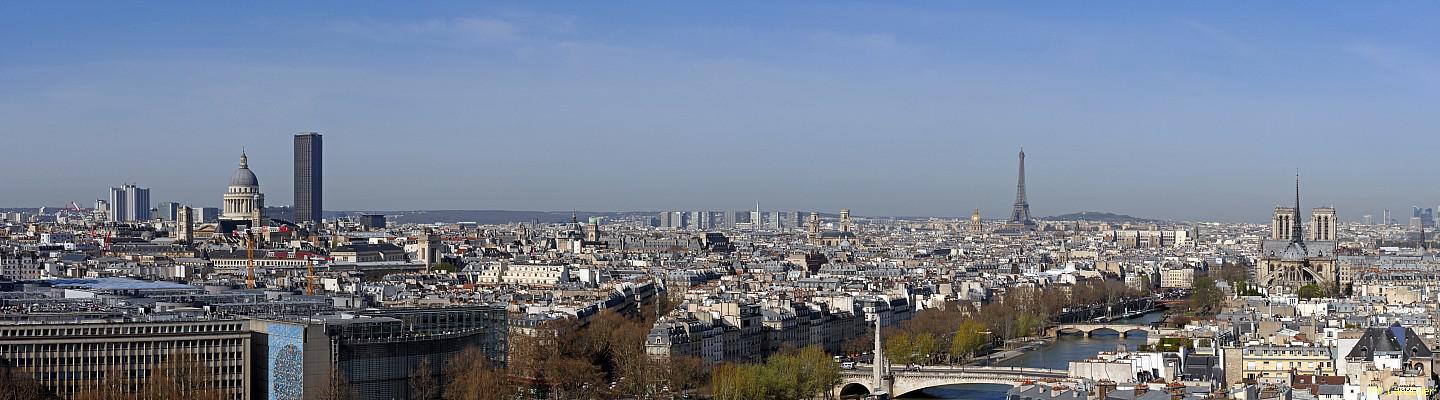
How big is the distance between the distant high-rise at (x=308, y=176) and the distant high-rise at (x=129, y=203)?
44.3 feet

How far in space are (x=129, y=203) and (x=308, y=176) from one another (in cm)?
1606

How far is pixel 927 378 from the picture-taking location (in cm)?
4497

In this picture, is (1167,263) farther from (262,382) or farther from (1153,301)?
(262,382)

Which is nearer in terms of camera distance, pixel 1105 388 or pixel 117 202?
pixel 1105 388

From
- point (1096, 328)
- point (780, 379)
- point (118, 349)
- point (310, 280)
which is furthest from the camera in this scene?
point (310, 280)

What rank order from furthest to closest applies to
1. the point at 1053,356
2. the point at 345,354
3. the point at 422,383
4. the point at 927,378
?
the point at 1053,356, the point at 927,378, the point at 422,383, the point at 345,354

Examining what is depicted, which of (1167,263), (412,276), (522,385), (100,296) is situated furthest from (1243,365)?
(1167,263)

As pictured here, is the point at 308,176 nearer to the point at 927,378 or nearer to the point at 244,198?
the point at 244,198

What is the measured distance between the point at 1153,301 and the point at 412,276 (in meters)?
29.2


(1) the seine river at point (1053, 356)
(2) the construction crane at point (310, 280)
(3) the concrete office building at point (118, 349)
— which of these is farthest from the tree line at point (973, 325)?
(3) the concrete office building at point (118, 349)

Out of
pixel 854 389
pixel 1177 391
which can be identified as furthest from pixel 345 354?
pixel 854 389

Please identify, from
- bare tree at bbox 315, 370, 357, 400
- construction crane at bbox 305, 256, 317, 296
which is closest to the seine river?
bare tree at bbox 315, 370, 357, 400

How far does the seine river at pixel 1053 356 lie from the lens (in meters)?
44.8

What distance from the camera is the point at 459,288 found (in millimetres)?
66812
